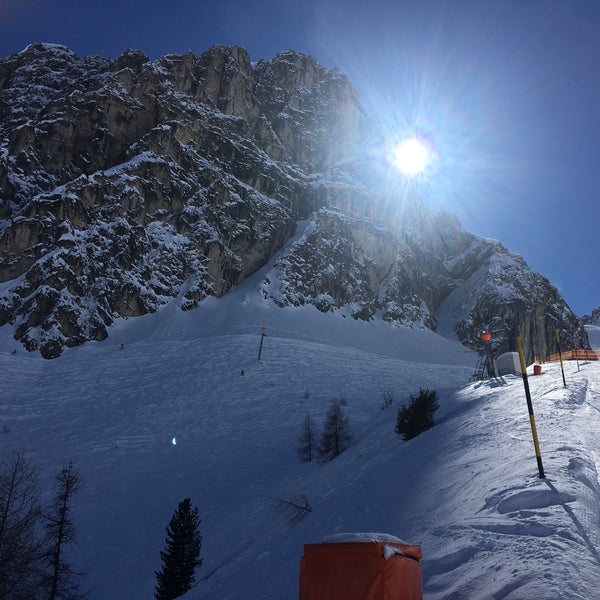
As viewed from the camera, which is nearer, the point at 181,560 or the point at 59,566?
the point at 181,560

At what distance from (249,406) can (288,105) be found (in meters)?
116

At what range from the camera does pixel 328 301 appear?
93500 mm

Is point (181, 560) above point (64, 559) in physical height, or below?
above

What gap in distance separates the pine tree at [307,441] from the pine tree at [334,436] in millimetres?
750

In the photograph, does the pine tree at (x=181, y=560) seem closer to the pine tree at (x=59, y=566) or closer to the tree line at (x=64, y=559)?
the tree line at (x=64, y=559)

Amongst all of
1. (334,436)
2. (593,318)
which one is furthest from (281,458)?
(593,318)

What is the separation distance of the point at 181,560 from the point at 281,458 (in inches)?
428

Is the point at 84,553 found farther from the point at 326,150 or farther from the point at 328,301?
the point at 326,150

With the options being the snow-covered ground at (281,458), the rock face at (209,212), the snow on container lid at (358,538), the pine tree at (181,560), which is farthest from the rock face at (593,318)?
the snow on container lid at (358,538)

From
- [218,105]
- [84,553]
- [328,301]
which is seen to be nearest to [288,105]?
[218,105]

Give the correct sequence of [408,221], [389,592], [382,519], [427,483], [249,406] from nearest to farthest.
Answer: [389,592] → [382,519] → [427,483] → [249,406] → [408,221]

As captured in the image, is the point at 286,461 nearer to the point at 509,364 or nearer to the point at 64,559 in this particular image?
the point at 64,559

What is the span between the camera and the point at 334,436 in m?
28.4

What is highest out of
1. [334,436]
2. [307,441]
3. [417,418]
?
[417,418]
